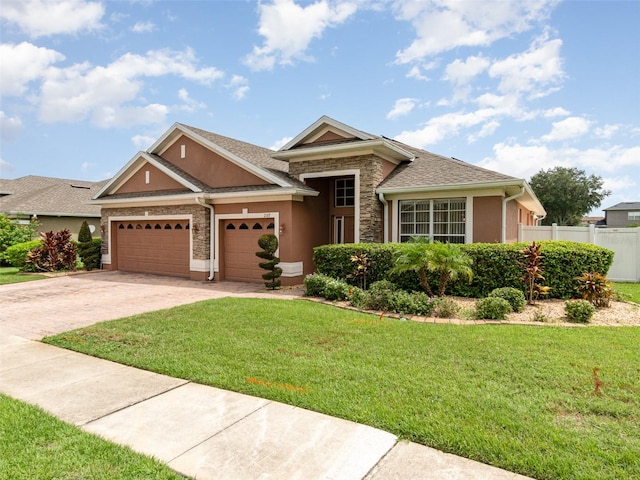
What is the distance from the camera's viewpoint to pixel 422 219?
41.9ft

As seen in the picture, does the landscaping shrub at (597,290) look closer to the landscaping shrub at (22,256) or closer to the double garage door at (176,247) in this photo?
the double garage door at (176,247)

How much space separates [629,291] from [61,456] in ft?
43.9

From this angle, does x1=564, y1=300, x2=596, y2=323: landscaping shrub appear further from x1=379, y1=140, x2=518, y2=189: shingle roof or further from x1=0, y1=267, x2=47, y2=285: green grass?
x1=0, y1=267, x2=47, y2=285: green grass

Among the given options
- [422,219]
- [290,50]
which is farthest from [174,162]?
[422,219]

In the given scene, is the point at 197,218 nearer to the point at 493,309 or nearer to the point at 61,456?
the point at 493,309

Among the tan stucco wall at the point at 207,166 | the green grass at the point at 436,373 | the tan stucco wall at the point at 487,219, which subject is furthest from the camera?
the tan stucco wall at the point at 207,166

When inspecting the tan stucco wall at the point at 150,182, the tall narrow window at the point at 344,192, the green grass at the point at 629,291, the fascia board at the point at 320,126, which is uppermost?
the fascia board at the point at 320,126

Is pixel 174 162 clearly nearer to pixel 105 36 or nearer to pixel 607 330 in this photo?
pixel 105 36

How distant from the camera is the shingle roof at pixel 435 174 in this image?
1160 cm

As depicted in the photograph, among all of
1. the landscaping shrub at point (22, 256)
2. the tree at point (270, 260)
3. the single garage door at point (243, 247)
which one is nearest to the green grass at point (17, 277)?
the landscaping shrub at point (22, 256)

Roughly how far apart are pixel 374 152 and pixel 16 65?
11.2 m

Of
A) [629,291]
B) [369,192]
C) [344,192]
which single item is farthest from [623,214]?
[369,192]

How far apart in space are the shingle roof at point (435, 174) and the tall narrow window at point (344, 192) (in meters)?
1.45

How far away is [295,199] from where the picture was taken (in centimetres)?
1277
